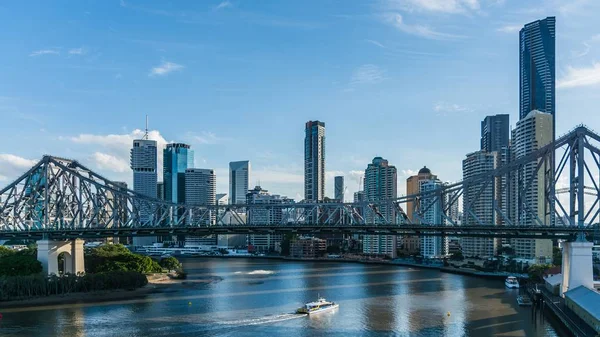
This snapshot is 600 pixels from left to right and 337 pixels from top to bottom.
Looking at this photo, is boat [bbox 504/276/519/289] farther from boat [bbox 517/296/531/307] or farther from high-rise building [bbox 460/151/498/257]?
high-rise building [bbox 460/151/498/257]

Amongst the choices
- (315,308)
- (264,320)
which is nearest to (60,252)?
(264,320)

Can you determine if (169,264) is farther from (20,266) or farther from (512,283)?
(512,283)

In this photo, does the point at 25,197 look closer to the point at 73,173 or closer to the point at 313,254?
the point at 73,173

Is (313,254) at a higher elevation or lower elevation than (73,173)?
lower

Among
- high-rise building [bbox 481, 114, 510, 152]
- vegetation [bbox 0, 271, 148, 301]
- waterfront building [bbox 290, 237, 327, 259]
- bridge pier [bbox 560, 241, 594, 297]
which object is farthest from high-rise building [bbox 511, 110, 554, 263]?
high-rise building [bbox 481, 114, 510, 152]

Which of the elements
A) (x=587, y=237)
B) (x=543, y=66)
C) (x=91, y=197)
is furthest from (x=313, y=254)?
(x=543, y=66)

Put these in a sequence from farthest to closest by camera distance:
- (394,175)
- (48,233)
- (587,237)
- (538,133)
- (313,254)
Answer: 1. (394,175)
2. (313,254)
3. (538,133)
4. (48,233)
5. (587,237)
